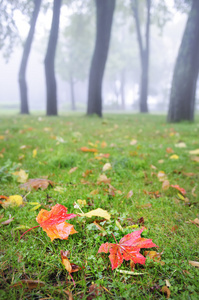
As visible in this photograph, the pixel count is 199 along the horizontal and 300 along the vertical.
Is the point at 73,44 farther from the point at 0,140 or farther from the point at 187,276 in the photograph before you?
the point at 187,276

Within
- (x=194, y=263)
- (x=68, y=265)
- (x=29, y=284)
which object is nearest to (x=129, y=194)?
(x=194, y=263)

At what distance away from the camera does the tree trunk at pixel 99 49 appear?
7.89 m

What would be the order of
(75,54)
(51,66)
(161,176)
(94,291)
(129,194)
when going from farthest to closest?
1. (75,54)
2. (51,66)
3. (161,176)
4. (129,194)
5. (94,291)

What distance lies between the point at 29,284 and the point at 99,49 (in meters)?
8.95

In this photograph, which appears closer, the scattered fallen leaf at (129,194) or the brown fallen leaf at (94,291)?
the brown fallen leaf at (94,291)

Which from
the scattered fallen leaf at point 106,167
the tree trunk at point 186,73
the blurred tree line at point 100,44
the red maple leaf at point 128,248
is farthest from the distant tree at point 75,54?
the red maple leaf at point 128,248

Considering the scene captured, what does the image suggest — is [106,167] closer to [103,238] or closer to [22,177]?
[22,177]

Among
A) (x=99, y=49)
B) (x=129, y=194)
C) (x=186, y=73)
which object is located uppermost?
(x=99, y=49)

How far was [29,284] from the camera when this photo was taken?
0.84 meters

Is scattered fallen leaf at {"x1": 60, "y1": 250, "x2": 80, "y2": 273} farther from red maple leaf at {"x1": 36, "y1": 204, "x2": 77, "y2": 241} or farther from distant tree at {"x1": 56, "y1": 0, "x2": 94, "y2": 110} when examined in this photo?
distant tree at {"x1": 56, "y1": 0, "x2": 94, "y2": 110}

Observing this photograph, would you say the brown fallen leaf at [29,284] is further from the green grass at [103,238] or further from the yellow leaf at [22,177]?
the yellow leaf at [22,177]

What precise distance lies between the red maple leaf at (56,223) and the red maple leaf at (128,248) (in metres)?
0.21

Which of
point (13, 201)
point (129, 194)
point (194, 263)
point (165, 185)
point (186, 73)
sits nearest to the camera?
point (194, 263)

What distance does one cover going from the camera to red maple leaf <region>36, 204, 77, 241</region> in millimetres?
1054
